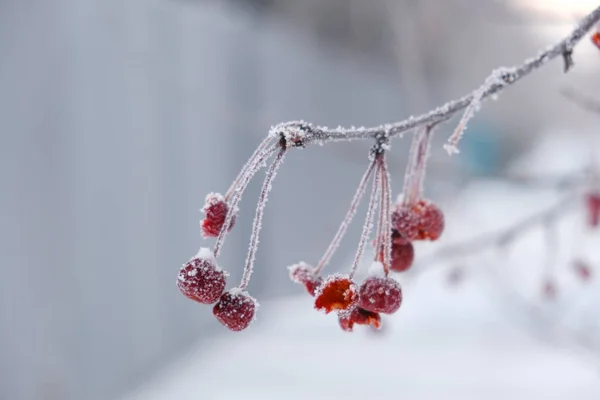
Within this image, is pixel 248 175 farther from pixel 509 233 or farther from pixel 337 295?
pixel 509 233

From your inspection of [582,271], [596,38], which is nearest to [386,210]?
[596,38]

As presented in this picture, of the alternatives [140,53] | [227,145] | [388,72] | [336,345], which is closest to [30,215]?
[140,53]

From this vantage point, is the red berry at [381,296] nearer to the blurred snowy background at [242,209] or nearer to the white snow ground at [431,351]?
the blurred snowy background at [242,209]

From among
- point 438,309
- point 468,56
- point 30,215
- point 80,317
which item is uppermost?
point 468,56

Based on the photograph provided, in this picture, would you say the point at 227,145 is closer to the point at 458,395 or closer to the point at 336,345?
the point at 336,345

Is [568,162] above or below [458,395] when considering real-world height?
above

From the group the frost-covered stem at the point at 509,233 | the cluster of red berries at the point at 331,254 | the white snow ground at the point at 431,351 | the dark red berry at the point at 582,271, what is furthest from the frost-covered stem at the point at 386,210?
the white snow ground at the point at 431,351
